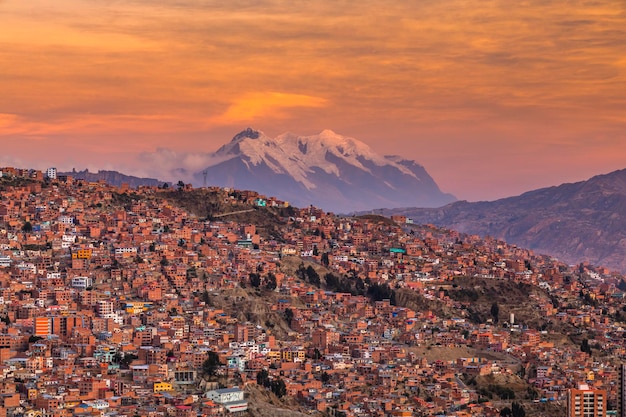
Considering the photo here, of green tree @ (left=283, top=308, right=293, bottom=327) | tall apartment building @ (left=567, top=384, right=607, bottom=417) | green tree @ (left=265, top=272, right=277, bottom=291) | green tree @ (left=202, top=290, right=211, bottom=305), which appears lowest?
tall apartment building @ (left=567, top=384, right=607, bottom=417)

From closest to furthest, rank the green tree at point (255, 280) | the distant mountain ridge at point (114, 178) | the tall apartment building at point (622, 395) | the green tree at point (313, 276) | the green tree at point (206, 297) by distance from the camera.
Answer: the tall apartment building at point (622, 395)
the green tree at point (206, 297)
the green tree at point (255, 280)
the green tree at point (313, 276)
the distant mountain ridge at point (114, 178)

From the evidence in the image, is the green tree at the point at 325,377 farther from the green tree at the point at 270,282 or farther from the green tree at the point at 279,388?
the green tree at the point at 270,282

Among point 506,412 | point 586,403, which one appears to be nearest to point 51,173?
point 506,412

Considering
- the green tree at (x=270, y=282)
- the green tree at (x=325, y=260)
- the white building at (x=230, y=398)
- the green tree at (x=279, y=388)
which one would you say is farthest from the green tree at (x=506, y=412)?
the green tree at (x=325, y=260)

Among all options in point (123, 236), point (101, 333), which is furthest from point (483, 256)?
point (101, 333)

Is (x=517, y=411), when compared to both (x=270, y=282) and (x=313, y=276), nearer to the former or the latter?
(x=270, y=282)

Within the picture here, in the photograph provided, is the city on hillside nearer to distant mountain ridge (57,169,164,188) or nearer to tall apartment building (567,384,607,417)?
tall apartment building (567,384,607,417)

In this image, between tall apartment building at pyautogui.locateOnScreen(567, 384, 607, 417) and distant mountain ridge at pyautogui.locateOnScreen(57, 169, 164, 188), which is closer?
tall apartment building at pyautogui.locateOnScreen(567, 384, 607, 417)

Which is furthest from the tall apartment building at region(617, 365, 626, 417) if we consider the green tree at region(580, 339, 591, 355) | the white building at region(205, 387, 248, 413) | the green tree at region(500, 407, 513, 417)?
the green tree at region(580, 339, 591, 355)

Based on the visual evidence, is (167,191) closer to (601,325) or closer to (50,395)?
(601,325)
